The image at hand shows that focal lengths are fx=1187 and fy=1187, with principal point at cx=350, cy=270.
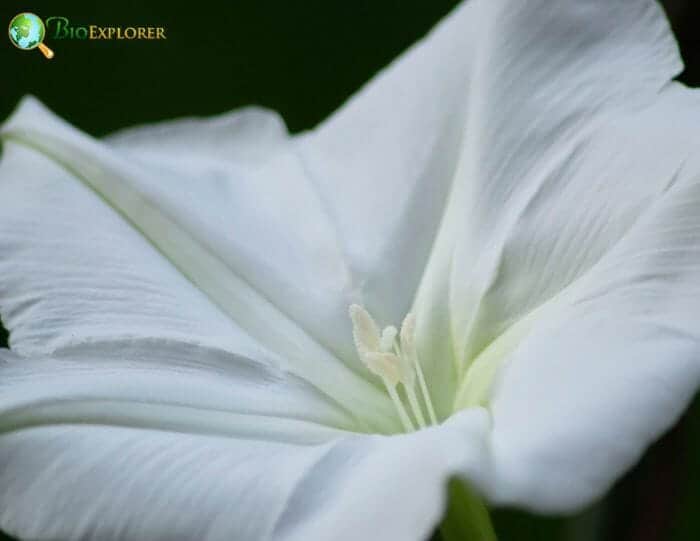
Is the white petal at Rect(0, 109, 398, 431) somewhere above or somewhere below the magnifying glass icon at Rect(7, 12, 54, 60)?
below

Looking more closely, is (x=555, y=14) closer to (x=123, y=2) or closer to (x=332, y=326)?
(x=332, y=326)

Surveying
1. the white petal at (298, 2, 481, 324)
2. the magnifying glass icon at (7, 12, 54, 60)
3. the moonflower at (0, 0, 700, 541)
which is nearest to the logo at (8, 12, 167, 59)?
the magnifying glass icon at (7, 12, 54, 60)

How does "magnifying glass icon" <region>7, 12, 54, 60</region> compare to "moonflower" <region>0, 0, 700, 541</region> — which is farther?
"magnifying glass icon" <region>7, 12, 54, 60</region>

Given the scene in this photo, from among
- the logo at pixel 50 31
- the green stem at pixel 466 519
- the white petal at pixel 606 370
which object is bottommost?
the green stem at pixel 466 519

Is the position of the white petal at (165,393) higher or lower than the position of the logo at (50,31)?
lower

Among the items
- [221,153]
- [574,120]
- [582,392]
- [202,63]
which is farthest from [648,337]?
[202,63]

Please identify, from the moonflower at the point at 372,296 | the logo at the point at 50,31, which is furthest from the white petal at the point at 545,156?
the logo at the point at 50,31

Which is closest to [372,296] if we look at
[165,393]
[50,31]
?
[165,393]

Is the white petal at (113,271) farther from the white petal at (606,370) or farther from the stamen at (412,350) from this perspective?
the white petal at (606,370)

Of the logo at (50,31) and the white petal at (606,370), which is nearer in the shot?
the white petal at (606,370)

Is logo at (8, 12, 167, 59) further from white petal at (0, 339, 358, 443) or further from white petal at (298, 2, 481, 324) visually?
white petal at (0, 339, 358, 443)
